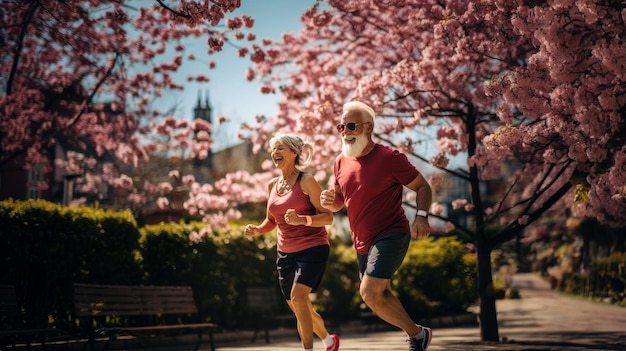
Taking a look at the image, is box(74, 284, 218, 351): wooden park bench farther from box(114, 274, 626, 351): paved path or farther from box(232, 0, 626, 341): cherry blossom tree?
box(232, 0, 626, 341): cherry blossom tree

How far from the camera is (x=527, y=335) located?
11805mm

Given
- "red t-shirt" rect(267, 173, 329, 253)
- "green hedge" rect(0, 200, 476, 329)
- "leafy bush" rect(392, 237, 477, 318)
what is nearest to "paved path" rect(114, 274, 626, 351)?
"green hedge" rect(0, 200, 476, 329)

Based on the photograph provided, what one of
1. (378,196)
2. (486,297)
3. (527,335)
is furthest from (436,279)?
(378,196)

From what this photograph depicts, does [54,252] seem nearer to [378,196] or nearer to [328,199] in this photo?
[328,199]

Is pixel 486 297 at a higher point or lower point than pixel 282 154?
lower

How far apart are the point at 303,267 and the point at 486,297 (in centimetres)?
514

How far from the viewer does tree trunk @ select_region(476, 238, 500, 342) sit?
10.5m

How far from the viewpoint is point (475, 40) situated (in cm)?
907

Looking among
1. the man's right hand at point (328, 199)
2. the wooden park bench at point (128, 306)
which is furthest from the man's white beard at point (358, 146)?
the wooden park bench at point (128, 306)

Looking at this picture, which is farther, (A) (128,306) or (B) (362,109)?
(A) (128,306)

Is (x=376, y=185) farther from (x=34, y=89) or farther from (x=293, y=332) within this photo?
(x=34, y=89)

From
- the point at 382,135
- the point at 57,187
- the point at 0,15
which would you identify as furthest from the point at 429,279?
the point at 57,187

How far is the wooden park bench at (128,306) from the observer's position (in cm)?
853

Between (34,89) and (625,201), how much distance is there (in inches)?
516
